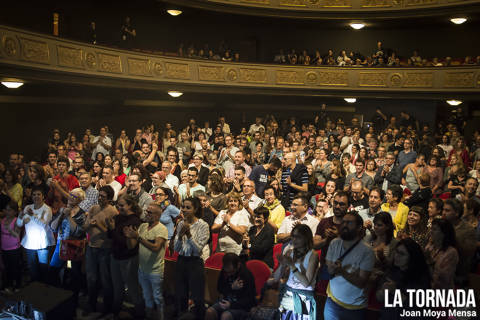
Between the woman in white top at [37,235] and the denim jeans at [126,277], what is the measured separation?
1.22 metres

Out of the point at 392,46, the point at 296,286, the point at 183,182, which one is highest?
the point at 392,46

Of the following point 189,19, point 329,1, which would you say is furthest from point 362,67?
point 189,19

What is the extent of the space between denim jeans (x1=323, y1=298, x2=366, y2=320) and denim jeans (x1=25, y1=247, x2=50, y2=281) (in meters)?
3.89

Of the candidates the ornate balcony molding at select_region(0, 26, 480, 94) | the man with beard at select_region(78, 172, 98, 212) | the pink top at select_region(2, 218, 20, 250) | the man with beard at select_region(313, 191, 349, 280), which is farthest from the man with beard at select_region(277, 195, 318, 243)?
the ornate balcony molding at select_region(0, 26, 480, 94)

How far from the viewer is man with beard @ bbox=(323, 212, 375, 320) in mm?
3975

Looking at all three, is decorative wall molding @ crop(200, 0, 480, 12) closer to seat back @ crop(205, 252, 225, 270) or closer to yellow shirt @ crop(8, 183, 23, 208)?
yellow shirt @ crop(8, 183, 23, 208)

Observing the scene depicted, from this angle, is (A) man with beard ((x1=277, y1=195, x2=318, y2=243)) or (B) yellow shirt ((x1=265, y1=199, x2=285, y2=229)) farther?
(B) yellow shirt ((x1=265, y1=199, x2=285, y2=229))

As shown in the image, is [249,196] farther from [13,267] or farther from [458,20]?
[458,20]

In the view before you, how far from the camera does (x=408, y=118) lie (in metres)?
14.3

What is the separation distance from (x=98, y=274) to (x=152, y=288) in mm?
847

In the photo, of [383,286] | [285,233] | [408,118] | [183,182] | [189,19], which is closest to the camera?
[383,286]

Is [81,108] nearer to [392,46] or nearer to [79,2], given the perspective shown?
[79,2]

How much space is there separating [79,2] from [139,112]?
421 centimetres

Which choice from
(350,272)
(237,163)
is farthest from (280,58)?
(350,272)
